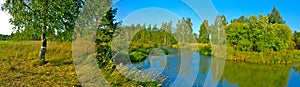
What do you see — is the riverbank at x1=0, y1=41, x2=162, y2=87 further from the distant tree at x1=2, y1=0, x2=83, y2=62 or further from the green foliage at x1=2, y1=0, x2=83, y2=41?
the green foliage at x1=2, y1=0, x2=83, y2=41

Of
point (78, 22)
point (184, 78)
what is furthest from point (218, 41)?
point (78, 22)

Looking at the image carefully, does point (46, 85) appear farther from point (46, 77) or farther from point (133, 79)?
point (133, 79)

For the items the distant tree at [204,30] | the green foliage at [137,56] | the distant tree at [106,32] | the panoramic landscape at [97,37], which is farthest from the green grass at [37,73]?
the green foliage at [137,56]

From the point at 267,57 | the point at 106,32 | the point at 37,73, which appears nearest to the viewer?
the point at 37,73

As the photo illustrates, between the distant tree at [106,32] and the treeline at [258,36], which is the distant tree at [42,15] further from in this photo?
the treeline at [258,36]

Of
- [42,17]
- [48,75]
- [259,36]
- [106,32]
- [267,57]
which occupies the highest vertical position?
[42,17]

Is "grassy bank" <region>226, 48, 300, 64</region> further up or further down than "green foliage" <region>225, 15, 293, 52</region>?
further down

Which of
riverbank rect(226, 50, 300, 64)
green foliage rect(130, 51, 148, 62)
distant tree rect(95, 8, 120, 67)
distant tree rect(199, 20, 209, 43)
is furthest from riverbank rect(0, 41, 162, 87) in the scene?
riverbank rect(226, 50, 300, 64)

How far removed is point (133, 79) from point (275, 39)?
24722 mm

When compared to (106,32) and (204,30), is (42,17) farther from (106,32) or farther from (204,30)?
(204,30)

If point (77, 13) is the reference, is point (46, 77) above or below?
below

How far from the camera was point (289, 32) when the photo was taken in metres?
29.1

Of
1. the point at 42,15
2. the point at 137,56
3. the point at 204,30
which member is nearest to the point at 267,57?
the point at 137,56

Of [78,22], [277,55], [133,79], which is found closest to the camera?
[133,79]
